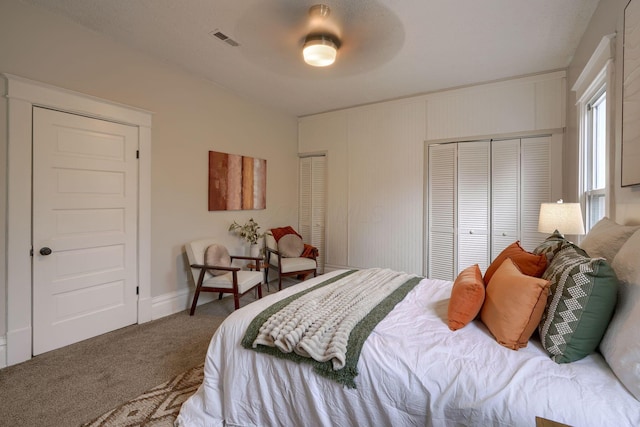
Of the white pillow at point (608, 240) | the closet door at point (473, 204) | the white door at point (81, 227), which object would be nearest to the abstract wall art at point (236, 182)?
the white door at point (81, 227)

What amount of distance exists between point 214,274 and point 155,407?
1734mm

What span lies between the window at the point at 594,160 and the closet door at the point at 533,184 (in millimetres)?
793

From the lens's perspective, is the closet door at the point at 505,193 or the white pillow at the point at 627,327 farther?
the closet door at the point at 505,193

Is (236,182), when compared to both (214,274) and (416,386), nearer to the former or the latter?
(214,274)

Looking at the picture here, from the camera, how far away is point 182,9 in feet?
7.77

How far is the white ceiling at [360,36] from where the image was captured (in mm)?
2311

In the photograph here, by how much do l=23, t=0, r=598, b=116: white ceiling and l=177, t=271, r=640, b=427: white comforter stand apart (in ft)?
7.34

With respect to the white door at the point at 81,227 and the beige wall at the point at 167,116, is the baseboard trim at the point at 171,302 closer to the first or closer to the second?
the beige wall at the point at 167,116

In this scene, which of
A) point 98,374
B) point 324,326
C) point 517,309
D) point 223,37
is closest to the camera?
point 517,309

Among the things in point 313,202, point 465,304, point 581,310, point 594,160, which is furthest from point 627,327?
point 313,202

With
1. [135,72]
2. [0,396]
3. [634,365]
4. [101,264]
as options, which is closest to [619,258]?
[634,365]

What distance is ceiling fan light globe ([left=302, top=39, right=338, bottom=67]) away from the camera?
2451 mm

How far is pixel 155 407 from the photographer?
5.95ft

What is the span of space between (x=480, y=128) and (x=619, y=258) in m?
2.91
